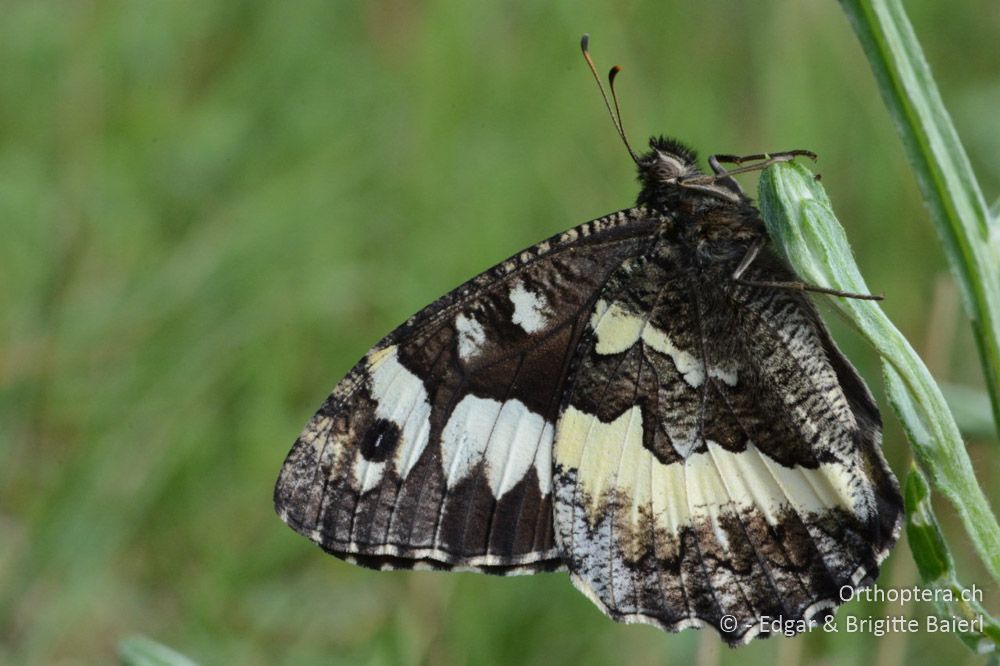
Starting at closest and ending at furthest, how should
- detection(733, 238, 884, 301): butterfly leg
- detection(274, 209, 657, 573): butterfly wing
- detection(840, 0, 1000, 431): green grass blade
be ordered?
detection(840, 0, 1000, 431): green grass blade
detection(733, 238, 884, 301): butterfly leg
detection(274, 209, 657, 573): butterfly wing

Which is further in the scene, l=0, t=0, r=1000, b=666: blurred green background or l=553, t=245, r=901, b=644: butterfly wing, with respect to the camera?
l=0, t=0, r=1000, b=666: blurred green background

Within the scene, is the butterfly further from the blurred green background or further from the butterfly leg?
the blurred green background

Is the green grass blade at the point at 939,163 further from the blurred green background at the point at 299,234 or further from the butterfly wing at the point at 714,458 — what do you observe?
the blurred green background at the point at 299,234

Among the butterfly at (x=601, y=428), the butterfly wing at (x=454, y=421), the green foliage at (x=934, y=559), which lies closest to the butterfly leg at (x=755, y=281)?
the butterfly at (x=601, y=428)

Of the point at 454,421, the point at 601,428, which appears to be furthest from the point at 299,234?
the point at 601,428

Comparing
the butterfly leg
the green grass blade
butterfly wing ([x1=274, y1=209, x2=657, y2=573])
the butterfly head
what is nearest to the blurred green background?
butterfly wing ([x1=274, y1=209, x2=657, y2=573])

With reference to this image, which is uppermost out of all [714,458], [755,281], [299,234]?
[299,234]

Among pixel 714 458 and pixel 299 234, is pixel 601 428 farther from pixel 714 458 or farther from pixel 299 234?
pixel 299 234
